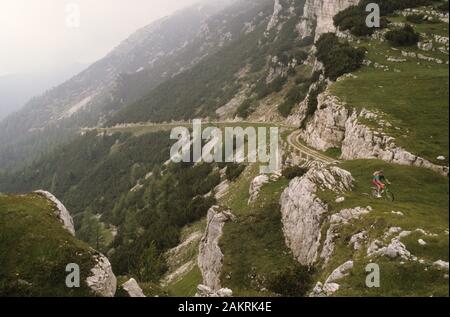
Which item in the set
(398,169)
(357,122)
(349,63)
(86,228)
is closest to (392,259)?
(398,169)

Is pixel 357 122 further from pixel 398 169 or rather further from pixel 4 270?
pixel 4 270

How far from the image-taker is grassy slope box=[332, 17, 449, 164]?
41.2m

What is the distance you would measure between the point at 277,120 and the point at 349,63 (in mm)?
45593

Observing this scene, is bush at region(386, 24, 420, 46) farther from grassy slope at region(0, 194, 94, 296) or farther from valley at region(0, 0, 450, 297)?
grassy slope at region(0, 194, 94, 296)

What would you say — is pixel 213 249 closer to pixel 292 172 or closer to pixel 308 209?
pixel 308 209

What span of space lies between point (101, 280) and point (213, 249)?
676 inches

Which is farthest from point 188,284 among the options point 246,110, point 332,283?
point 246,110

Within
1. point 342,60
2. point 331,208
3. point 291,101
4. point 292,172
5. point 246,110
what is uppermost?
point 342,60

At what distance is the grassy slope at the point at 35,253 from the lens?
2353 centimetres

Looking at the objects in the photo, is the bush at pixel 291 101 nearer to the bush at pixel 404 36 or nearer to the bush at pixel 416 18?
the bush at pixel 416 18

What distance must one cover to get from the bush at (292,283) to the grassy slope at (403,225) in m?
1.39

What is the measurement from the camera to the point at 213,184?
8806cm

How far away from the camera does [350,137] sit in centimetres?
5003

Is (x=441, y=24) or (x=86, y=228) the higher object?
(x=441, y=24)
